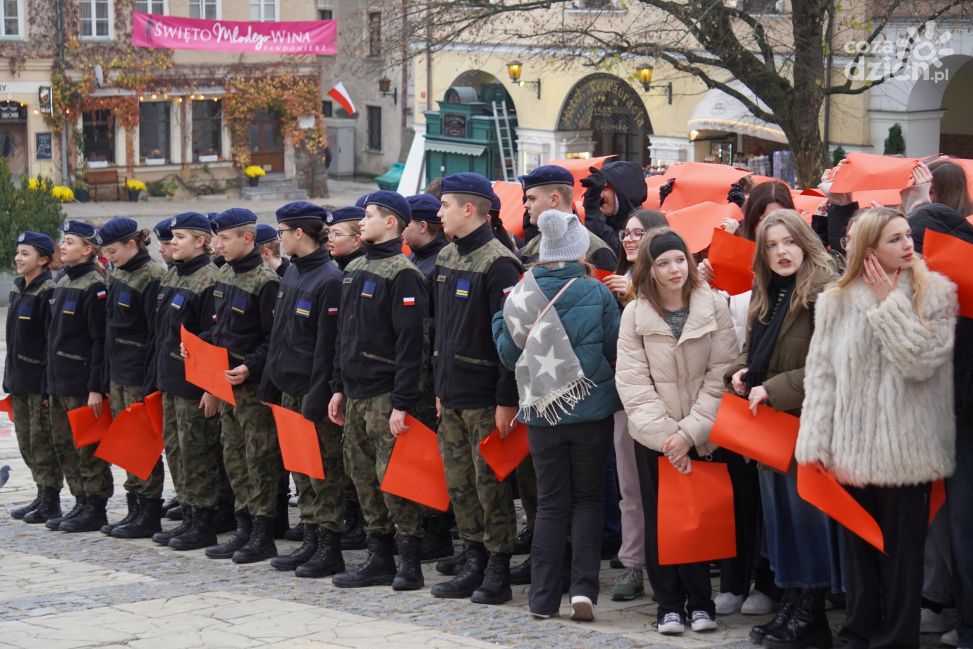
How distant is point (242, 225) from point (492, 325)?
7.95 ft

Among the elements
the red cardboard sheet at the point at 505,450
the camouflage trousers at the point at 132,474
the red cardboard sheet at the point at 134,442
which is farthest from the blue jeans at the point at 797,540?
the camouflage trousers at the point at 132,474

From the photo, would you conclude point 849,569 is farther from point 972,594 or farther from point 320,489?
point 320,489

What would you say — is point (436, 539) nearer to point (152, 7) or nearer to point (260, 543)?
point (260, 543)

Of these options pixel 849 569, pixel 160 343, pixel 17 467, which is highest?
pixel 160 343

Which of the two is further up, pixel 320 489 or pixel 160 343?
pixel 160 343

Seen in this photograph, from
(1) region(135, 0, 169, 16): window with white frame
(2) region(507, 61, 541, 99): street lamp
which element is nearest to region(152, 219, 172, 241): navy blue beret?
(2) region(507, 61, 541, 99): street lamp

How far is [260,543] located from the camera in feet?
29.6

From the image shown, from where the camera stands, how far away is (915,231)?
21.0ft

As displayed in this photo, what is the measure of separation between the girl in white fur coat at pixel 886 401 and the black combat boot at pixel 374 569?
290 centimetres

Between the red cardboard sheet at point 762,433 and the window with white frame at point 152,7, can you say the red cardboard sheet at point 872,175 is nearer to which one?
the red cardboard sheet at point 762,433

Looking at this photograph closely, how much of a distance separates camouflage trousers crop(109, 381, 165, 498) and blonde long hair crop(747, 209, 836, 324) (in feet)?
16.5

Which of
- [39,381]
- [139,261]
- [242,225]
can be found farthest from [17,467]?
[242,225]

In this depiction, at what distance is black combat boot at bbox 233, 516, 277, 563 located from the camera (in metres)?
8.98

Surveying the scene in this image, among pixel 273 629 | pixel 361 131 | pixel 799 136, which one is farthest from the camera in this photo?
pixel 361 131
